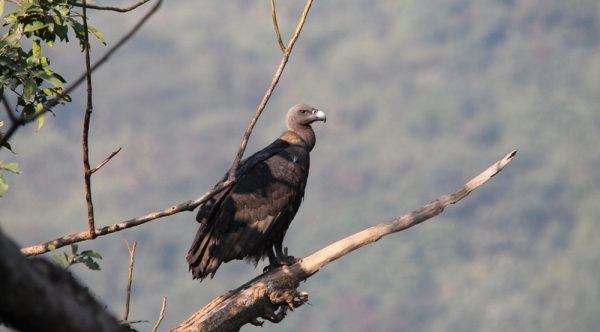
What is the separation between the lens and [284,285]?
796cm

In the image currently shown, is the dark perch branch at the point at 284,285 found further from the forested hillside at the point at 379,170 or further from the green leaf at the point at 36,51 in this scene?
the forested hillside at the point at 379,170

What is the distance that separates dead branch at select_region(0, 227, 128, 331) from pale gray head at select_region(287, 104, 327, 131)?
8231 mm

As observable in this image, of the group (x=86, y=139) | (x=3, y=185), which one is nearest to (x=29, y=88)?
(x=3, y=185)

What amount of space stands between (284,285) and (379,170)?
6404 inches

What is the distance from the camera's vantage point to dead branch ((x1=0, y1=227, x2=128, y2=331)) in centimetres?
288

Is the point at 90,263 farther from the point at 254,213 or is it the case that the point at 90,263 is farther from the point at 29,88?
the point at 254,213

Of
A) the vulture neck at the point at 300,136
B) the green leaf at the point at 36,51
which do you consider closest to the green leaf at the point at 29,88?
the green leaf at the point at 36,51

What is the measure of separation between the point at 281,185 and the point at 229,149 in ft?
497

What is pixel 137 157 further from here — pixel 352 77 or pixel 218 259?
pixel 218 259

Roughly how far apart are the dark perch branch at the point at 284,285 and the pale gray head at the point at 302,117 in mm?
3250

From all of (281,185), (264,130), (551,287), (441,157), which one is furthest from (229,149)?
(281,185)

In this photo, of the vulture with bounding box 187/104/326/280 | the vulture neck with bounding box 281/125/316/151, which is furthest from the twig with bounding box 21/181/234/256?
the vulture neck with bounding box 281/125/316/151

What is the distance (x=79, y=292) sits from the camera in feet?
9.86

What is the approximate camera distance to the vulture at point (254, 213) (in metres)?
9.34
